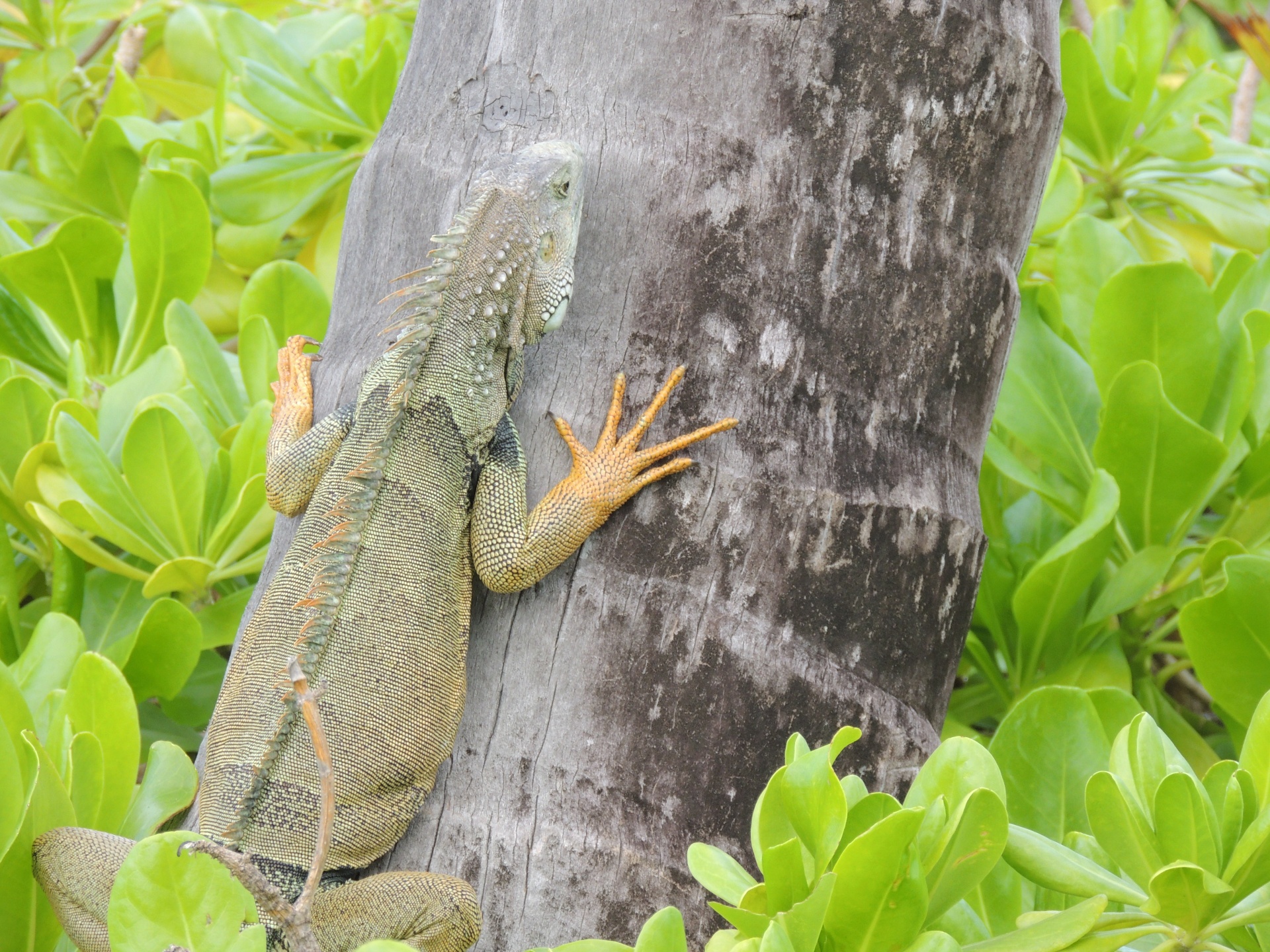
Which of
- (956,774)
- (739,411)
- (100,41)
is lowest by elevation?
(956,774)


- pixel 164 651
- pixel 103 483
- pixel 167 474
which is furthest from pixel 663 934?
pixel 103 483

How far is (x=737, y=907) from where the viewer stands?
1.50 m

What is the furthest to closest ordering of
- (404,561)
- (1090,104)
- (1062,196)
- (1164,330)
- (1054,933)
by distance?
1. (1090,104)
2. (1062,196)
3. (1164,330)
4. (404,561)
5. (1054,933)

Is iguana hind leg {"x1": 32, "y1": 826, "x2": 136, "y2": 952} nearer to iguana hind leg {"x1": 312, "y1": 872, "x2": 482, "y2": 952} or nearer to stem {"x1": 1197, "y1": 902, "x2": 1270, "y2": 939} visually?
iguana hind leg {"x1": 312, "y1": 872, "x2": 482, "y2": 952}

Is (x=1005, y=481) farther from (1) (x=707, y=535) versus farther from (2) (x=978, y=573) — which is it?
(1) (x=707, y=535)

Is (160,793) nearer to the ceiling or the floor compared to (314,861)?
nearer to the floor

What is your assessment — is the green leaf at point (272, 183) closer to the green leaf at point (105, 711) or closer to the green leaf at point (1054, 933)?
the green leaf at point (105, 711)

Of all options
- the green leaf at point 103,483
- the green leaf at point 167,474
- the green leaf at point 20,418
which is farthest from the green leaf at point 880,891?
the green leaf at point 20,418

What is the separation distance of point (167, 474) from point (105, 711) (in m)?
0.74

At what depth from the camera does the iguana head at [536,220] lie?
2.12m

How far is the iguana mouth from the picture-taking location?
86.2 inches

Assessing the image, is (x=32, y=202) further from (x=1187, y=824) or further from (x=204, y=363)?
(x=1187, y=824)

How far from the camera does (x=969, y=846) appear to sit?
143 cm

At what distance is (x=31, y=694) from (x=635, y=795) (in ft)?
4.85
